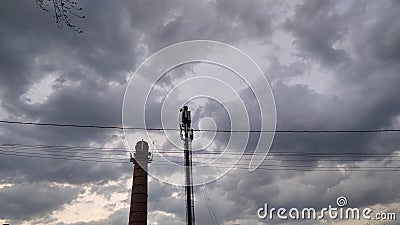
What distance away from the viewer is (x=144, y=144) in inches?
2141

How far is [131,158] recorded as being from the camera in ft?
173

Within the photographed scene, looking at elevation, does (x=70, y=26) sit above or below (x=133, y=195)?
below

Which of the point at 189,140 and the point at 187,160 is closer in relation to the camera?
the point at 187,160

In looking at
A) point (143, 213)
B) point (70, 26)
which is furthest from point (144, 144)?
point (70, 26)

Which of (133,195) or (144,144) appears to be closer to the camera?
(133,195)

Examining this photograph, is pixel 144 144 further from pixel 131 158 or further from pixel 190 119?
pixel 190 119

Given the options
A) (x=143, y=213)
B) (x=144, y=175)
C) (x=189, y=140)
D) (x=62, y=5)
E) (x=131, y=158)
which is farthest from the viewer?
(x=131, y=158)

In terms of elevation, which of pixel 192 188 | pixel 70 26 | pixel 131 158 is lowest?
pixel 70 26

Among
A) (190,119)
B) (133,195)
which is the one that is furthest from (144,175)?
(190,119)

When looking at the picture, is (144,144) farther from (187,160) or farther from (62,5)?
(62,5)

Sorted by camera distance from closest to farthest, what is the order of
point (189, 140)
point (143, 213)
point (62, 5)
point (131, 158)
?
point (62, 5) → point (189, 140) → point (143, 213) → point (131, 158)

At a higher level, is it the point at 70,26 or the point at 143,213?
the point at 143,213

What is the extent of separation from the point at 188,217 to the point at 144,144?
28447mm

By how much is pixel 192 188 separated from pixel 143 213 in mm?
19688
